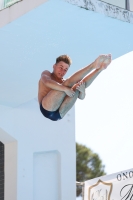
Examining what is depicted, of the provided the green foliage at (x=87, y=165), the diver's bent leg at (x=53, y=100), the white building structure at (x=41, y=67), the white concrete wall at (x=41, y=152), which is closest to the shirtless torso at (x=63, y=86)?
the diver's bent leg at (x=53, y=100)

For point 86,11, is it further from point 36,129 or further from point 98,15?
point 36,129

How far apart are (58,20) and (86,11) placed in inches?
17.7

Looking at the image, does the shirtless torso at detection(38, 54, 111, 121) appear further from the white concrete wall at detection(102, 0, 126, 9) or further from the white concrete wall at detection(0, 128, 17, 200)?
the white concrete wall at detection(0, 128, 17, 200)

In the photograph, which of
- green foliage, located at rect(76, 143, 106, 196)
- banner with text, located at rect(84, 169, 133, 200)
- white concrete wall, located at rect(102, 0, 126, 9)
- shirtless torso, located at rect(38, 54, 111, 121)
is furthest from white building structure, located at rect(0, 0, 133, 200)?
green foliage, located at rect(76, 143, 106, 196)

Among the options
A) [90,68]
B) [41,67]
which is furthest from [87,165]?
[90,68]

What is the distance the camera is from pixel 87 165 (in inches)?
1287

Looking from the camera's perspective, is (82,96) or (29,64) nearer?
(82,96)

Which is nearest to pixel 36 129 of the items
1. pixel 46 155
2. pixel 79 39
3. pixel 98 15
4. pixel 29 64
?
pixel 46 155

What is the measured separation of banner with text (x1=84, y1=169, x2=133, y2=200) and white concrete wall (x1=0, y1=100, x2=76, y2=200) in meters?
1.87

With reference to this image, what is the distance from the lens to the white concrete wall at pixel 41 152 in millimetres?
11375

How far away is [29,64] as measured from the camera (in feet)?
30.5

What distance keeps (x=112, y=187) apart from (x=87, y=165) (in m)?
23.3

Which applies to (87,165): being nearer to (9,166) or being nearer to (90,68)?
(9,166)

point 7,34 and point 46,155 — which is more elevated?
point 7,34
